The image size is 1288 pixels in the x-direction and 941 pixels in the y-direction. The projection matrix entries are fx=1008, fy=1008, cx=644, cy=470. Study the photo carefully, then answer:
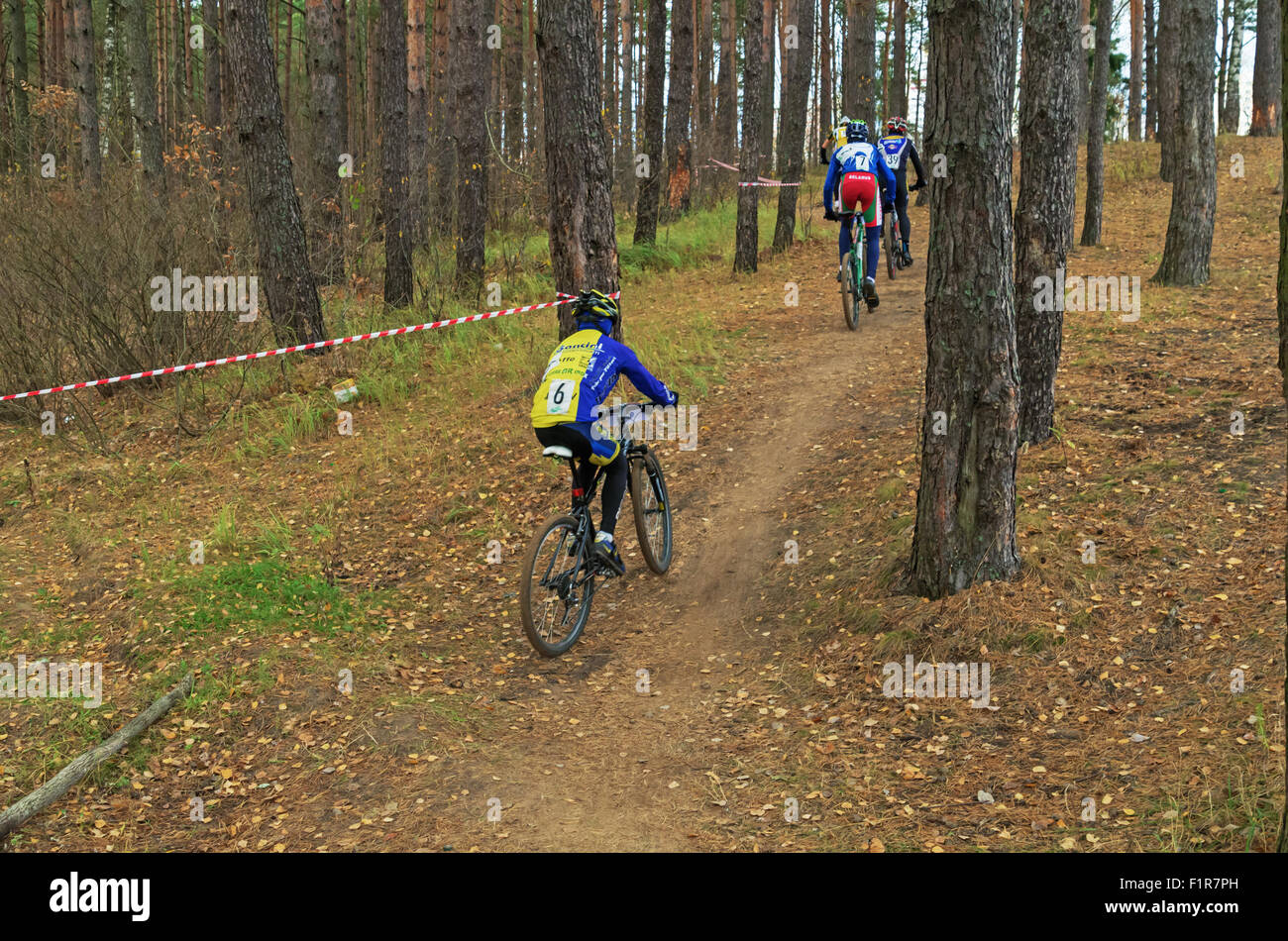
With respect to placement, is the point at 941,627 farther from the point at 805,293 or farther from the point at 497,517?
the point at 805,293

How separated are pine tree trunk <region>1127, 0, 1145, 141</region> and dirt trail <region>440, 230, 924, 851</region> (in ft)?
79.9

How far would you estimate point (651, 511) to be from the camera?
7.36 metres

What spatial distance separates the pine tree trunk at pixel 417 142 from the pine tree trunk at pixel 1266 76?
19.6 metres

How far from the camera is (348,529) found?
8516 mm

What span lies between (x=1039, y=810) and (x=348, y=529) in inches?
235

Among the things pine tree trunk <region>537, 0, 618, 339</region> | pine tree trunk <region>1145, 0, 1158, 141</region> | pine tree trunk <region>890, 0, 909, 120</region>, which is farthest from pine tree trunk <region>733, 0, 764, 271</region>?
pine tree trunk <region>1145, 0, 1158, 141</region>

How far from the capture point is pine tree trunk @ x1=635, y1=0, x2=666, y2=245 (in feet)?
55.7

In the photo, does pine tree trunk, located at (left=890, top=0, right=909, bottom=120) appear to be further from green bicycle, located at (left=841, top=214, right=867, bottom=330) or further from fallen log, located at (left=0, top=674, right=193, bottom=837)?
fallen log, located at (left=0, top=674, right=193, bottom=837)

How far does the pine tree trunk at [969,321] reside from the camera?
18.5 feet

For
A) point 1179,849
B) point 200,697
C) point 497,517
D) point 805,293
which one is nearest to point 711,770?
point 1179,849

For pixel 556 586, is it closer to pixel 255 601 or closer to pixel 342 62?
pixel 255 601

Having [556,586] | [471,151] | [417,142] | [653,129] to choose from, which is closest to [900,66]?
[653,129]

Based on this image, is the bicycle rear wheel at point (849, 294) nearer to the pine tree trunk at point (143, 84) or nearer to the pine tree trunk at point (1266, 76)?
the pine tree trunk at point (143, 84)

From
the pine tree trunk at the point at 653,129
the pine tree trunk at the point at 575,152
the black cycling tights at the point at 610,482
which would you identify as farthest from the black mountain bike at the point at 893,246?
the black cycling tights at the point at 610,482
